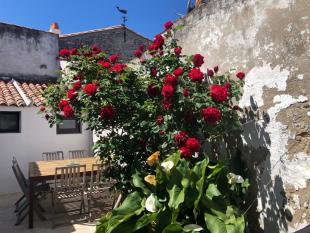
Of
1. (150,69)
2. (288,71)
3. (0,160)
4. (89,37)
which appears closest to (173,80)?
(150,69)

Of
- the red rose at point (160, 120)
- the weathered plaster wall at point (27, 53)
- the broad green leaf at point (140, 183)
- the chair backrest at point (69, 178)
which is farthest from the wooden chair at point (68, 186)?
the weathered plaster wall at point (27, 53)

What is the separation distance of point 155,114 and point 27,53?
8.64 meters

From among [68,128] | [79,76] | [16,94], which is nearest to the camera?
[79,76]

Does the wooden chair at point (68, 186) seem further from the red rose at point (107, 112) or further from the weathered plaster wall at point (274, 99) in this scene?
the weathered plaster wall at point (274, 99)

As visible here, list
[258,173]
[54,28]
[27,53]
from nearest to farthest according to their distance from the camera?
[258,173] → [27,53] → [54,28]

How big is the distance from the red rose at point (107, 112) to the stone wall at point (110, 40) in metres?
8.91

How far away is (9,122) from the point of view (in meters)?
8.42

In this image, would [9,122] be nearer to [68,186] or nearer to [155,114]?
[68,186]

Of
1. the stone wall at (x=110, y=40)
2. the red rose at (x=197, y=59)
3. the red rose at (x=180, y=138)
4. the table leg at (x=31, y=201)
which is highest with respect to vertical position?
the stone wall at (x=110, y=40)

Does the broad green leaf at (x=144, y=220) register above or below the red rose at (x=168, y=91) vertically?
below

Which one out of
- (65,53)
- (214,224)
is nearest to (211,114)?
(214,224)

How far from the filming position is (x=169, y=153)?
306cm

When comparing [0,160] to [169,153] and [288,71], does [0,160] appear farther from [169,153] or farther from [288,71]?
[288,71]

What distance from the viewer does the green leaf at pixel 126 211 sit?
2713mm
